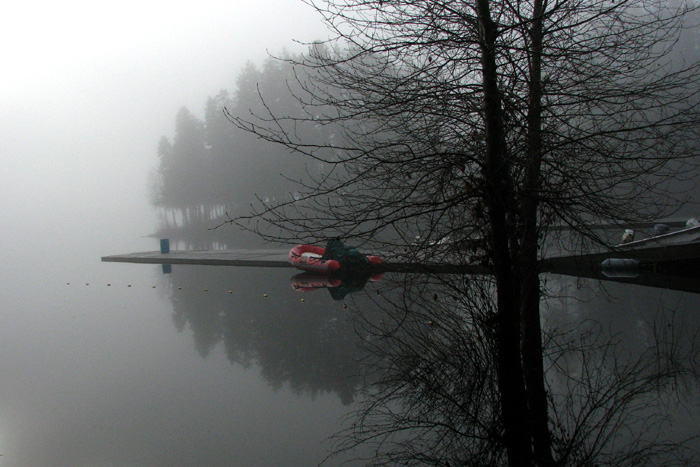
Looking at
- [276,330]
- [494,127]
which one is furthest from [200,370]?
[494,127]

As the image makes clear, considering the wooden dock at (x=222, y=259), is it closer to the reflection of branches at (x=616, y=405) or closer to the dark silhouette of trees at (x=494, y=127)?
the reflection of branches at (x=616, y=405)

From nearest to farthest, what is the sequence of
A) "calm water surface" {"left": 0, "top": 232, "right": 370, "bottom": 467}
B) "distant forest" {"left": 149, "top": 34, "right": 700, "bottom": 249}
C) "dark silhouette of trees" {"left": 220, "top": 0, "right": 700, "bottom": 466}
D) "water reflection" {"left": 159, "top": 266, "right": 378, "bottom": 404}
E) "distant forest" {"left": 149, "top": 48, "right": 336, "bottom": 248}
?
"dark silhouette of trees" {"left": 220, "top": 0, "right": 700, "bottom": 466}
"calm water surface" {"left": 0, "top": 232, "right": 370, "bottom": 467}
"water reflection" {"left": 159, "top": 266, "right": 378, "bottom": 404}
"distant forest" {"left": 149, "top": 34, "right": 700, "bottom": 249}
"distant forest" {"left": 149, "top": 48, "right": 336, "bottom": 248}

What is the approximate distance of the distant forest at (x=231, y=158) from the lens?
38.5 metres

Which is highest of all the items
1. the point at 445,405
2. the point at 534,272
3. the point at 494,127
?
the point at 494,127

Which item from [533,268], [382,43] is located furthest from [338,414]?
[382,43]

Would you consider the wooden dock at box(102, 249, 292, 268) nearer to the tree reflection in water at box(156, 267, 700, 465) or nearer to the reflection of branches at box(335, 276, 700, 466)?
the tree reflection in water at box(156, 267, 700, 465)

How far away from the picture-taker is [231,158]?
45000mm

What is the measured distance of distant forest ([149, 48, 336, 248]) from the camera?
38.5 meters

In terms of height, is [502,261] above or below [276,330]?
above

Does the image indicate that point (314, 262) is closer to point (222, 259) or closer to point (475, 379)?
point (222, 259)

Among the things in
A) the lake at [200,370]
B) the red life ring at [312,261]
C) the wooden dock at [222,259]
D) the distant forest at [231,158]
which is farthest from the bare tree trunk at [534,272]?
the distant forest at [231,158]

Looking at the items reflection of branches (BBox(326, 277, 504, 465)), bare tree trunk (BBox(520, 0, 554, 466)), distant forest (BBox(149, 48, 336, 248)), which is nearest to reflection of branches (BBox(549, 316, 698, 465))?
bare tree trunk (BBox(520, 0, 554, 466))

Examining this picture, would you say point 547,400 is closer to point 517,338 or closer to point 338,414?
point 517,338

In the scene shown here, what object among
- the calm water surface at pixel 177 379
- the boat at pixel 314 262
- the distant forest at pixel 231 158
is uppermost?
the distant forest at pixel 231 158
